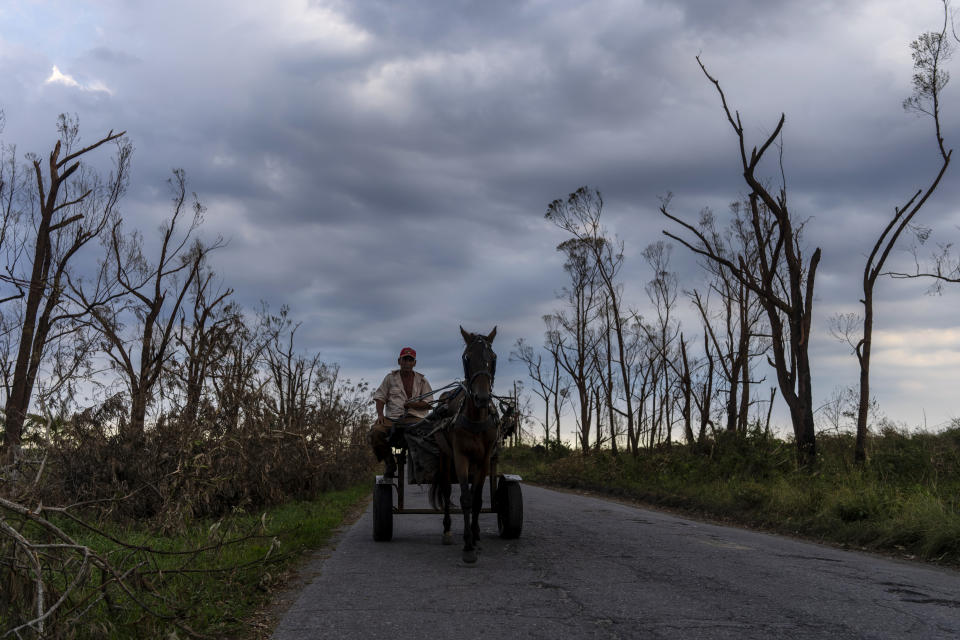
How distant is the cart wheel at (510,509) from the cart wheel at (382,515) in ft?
4.85

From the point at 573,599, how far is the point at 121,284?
27.9 metres

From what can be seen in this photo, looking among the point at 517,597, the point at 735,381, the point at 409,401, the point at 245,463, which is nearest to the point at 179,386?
the point at 245,463

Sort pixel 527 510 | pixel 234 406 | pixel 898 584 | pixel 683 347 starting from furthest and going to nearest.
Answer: pixel 683 347 < pixel 527 510 < pixel 234 406 < pixel 898 584

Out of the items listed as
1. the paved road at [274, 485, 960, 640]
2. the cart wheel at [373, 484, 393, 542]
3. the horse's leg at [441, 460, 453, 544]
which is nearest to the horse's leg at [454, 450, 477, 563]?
the paved road at [274, 485, 960, 640]

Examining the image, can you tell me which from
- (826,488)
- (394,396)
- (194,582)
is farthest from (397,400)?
(826,488)

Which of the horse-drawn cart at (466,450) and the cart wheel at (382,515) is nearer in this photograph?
the horse-drawn cart at (466,450)

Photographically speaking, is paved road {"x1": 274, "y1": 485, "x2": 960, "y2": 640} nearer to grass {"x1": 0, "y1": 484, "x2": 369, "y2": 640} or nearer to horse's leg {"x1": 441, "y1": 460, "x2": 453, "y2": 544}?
horse's leg {"x1": 441, "y1": 460, "x2": 453, "y2": 544}

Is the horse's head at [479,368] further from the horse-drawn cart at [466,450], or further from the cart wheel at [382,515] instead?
the cart wheel at [382,515]

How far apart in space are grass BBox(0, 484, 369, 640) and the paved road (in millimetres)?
471

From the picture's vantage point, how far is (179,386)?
12.5m

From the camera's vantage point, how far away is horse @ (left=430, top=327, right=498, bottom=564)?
8047 millimetres

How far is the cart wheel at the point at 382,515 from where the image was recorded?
32.4ft

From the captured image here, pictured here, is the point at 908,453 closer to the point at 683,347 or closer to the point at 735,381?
the point at 735,381

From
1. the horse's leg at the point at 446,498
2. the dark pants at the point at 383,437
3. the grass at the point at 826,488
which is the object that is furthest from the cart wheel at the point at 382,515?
the grass at the point at 826,488
